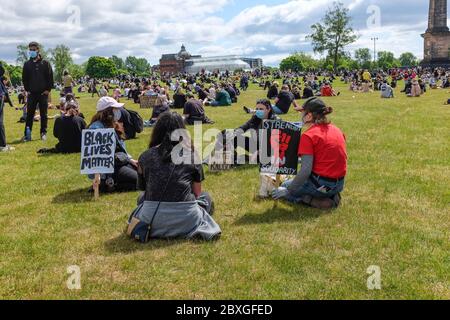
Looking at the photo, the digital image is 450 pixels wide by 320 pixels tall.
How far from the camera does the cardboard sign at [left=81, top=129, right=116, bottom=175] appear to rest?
779cm

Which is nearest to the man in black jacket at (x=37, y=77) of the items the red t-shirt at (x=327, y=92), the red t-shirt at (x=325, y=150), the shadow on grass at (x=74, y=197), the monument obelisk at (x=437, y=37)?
the shadow on grass at (x=74, y=197)

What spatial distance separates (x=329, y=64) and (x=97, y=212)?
339ft

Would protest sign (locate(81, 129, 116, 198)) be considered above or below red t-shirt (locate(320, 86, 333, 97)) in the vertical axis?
below

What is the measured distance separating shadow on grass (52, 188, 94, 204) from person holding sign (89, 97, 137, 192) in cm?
33

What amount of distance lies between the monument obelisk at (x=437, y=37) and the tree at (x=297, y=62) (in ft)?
184

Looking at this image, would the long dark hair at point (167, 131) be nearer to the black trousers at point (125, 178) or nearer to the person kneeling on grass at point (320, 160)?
the person kneeling on grass at point (320, 160)

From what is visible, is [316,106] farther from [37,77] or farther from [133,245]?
[37,77]

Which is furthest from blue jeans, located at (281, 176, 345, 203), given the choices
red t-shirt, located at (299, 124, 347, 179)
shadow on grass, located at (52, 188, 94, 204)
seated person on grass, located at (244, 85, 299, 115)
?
seated person on grass, located at (244, 85, 299, 115)

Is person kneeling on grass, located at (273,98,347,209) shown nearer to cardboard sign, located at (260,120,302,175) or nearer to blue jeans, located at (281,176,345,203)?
blue jeans, located at (281,176,345,203)

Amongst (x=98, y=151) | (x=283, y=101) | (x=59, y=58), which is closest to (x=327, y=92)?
(x=283, y=101)

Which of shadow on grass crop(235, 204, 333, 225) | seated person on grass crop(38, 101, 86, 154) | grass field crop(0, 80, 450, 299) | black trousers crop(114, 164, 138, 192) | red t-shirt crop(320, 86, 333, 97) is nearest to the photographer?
grass field crop(0, 80, 450, 299)

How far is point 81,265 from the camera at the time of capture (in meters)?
5.41

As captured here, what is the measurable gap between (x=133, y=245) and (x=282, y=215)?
2317mm
